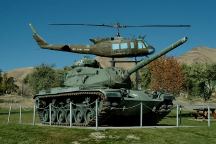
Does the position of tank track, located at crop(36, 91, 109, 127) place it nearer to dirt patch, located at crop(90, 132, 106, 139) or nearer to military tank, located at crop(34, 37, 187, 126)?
military tank, located at crop(34, 37, 187, 126)

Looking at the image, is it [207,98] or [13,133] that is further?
[207,98]

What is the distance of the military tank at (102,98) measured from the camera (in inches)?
846

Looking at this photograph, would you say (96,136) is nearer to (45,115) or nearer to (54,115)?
(54,115)

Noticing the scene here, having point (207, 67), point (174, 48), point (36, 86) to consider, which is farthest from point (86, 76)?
point (36, 86)

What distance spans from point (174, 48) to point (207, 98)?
2312 inches

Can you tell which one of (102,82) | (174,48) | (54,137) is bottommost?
(54,137)

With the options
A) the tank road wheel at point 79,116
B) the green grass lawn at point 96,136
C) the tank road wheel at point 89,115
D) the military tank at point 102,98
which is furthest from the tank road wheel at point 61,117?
the green grass lawn at point 96,136

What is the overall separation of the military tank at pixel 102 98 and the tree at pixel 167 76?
1124 inches

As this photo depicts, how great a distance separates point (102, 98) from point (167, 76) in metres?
35.5

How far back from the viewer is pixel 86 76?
24516 millimetres

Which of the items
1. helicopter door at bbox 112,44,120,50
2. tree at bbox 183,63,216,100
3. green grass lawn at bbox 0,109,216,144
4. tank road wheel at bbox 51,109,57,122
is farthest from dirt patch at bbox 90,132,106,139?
tree at bbox 183,63,216,100

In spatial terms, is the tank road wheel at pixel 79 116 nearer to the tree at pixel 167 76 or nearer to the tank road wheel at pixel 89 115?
the tank road wheel at pixel 89 115

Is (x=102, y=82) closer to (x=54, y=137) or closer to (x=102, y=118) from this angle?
(x=102, y=118)

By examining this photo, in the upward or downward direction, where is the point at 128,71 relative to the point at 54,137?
upward
